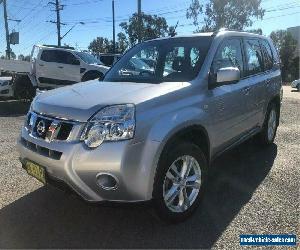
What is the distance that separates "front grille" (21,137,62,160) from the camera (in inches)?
143

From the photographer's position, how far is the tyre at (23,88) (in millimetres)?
14281

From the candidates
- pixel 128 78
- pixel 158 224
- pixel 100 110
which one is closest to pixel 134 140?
pixel 100 110

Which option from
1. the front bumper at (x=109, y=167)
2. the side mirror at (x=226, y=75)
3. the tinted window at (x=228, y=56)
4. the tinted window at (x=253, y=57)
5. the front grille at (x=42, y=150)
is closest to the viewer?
the front bumper at (x=109, y=167)

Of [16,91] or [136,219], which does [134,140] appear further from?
[16,91]

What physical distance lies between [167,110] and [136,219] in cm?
118

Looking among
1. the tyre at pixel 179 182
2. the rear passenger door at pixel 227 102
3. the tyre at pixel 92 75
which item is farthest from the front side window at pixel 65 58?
the tyre at pixel 179 182

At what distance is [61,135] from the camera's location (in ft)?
12.1

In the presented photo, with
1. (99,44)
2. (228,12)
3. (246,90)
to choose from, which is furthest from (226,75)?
(99,44)

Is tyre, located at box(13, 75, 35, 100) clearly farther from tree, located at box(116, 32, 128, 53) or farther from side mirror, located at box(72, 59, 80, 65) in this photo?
tree, located at box(116, 32, 128, 53)

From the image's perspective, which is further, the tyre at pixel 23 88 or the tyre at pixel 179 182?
the tyre at pixel 23 88

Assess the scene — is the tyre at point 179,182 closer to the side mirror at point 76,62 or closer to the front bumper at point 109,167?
the front bumper at point 109,167

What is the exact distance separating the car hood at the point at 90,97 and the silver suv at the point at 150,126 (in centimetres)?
1

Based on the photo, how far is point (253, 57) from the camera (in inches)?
235

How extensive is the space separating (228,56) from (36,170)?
106 inches
